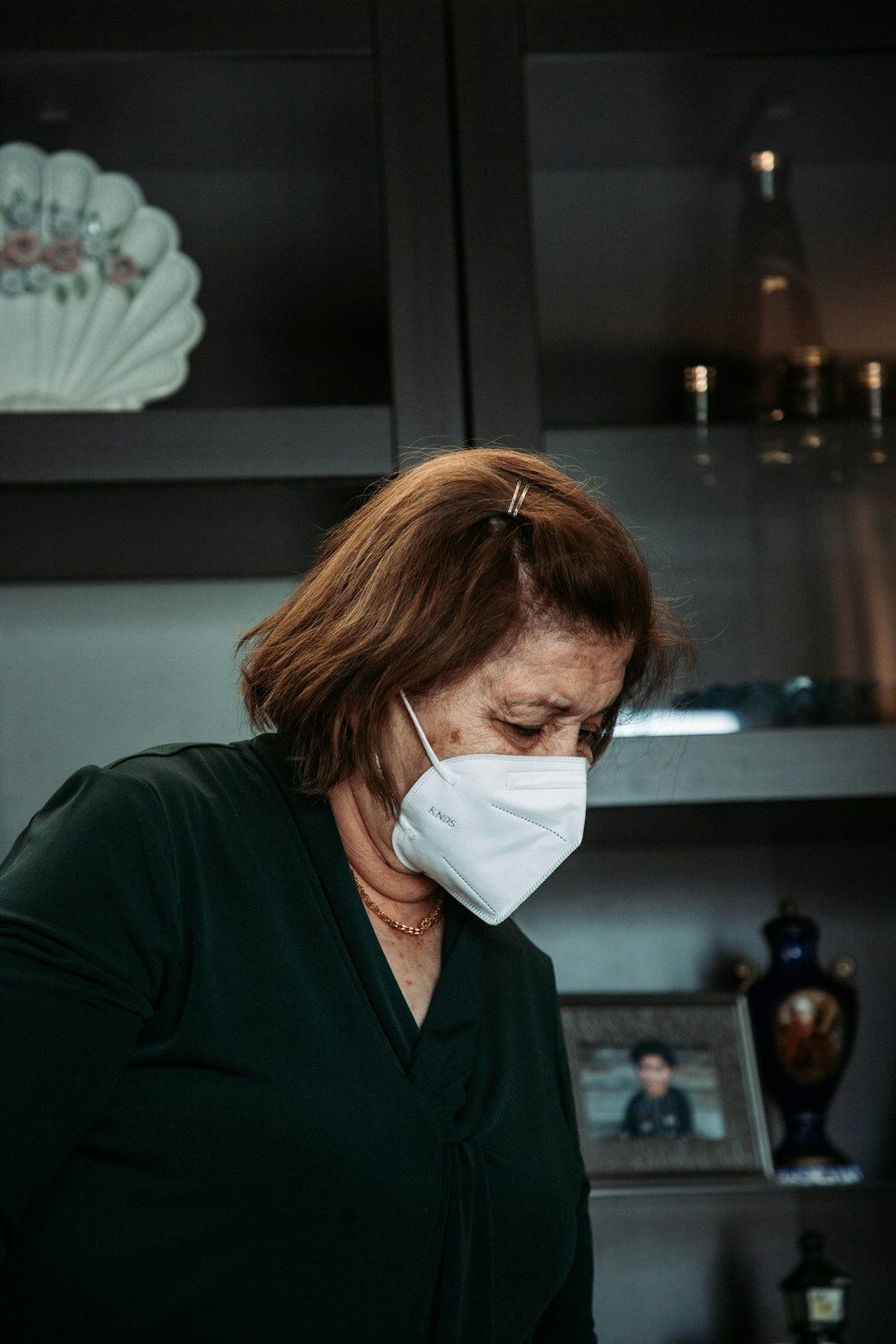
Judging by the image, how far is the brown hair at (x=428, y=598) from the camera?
100 centimetres

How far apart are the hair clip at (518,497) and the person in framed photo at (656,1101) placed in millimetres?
895

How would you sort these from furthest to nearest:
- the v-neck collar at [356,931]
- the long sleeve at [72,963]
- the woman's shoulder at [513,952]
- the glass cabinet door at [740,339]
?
the glass cabinet door at [740,339]
the woman's shoulder at [513,952]
the v-neck collar at [356,931]
the long sleeve at [72,963]

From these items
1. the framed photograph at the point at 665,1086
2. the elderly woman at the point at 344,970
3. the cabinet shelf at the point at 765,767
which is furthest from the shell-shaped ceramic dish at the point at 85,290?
the framed photograph at the point at 665,1086

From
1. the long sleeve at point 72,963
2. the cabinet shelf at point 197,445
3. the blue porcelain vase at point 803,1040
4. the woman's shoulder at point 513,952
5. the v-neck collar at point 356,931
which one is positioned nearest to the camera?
the long sleeve at point 72,963

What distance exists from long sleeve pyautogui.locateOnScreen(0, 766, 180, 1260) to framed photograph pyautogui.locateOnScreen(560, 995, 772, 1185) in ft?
3.01

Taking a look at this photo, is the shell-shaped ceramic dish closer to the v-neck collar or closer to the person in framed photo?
the v-neck collar

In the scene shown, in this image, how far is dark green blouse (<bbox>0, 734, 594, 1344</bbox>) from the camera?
832 millimetres

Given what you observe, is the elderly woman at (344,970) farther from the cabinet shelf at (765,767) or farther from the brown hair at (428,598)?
the cabinet shelf at (765,767)

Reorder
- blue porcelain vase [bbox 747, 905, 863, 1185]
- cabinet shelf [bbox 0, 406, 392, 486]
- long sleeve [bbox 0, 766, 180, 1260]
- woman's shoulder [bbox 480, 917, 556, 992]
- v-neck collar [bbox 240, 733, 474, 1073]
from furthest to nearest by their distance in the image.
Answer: blue porcelain vase [bbox 747, 905, 863, 1185] < cabinet shelf [bbox 0, 406, 392, 486] < woman's shoulder [bbox 480, 917, 556, 992] < v-neck collar [bbox 240, 733, 474, 1073] < long sleeve [bbox 0, 766, 180, 1260]

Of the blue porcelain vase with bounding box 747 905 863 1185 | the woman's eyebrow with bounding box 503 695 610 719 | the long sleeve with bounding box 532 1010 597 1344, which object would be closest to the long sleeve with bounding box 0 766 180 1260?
the woman's eyebrow with bounding box 503 695 610 719

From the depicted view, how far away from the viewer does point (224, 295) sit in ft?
5.37

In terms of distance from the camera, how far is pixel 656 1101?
1688 mm

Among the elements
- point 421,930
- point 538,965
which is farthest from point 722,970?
point 421,930

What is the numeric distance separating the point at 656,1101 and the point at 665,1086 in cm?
2
